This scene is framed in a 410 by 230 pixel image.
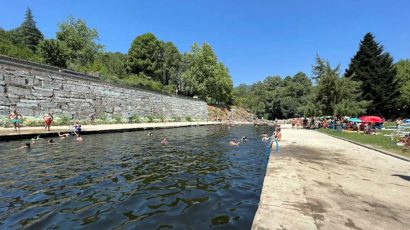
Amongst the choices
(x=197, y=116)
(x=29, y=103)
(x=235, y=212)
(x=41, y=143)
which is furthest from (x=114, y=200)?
(x=197, y=116)

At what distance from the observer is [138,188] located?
7090mm

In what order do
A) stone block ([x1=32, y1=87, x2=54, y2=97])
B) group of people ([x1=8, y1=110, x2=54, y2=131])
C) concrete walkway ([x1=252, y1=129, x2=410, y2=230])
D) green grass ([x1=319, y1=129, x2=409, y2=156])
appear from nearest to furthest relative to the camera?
1. concrete walkway ([x1=252, y1=129, x2=410, y2=230])
2. green grass ([x1=319, y1=129, x2=409, y2=156])
3. group of people ([x1=8, y1=110, x2=54, y2=131])
4. stone block ([x1=32, y1=87, x2=54, y2=97])

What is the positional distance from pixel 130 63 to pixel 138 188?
205ft

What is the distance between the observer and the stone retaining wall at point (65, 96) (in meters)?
20.9

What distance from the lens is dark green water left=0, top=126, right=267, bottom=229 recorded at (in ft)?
16.3

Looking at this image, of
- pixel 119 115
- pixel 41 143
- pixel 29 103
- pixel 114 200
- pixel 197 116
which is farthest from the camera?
pixel 197 116

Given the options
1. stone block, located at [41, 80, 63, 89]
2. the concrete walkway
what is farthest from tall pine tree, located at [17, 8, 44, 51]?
the concrete walkway

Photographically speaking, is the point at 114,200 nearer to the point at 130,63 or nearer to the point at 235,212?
the point at 235,212

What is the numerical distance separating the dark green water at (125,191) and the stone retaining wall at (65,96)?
1177 cm

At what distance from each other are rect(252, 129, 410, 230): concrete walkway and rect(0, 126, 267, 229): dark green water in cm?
88

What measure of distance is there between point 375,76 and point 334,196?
47.1 m

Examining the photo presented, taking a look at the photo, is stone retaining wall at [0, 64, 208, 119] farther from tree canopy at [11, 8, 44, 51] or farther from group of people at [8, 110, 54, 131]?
tree canopy at [11, 8, 44, 51]

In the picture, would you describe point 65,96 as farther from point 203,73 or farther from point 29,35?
point 29,35

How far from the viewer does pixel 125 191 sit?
6.80 metres
